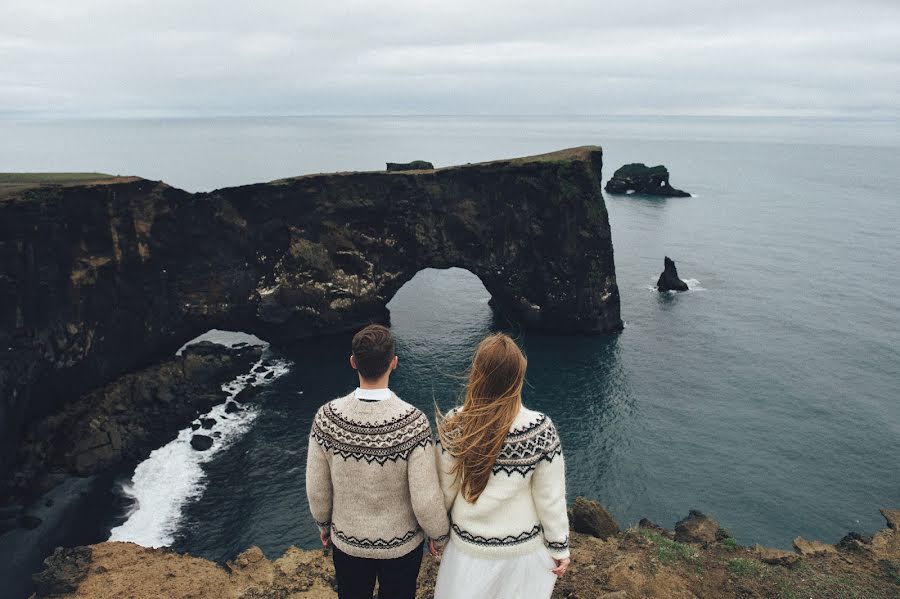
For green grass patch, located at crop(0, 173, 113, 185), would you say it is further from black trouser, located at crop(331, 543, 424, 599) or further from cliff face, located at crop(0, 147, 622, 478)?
black trouser, located at crop(331, 543, 424, 599)

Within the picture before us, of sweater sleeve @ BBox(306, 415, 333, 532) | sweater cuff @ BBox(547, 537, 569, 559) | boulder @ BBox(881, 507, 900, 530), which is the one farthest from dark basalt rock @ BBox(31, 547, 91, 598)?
boulder @ BBox(881, 507, 900, 530)

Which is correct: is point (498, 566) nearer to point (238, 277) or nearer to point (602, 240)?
point (238, 277)

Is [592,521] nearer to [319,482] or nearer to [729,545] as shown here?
[729,545]

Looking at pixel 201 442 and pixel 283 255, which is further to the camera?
pixel 283 255

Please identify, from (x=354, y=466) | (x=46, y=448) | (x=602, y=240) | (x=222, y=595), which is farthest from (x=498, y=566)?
(x=602, y=240)

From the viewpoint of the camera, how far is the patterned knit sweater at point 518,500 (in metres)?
4.93

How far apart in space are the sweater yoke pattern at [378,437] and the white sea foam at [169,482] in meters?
23.0

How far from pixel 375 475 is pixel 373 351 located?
111 cm

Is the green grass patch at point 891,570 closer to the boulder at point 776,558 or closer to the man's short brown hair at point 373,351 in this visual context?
the boulder at point 776,558

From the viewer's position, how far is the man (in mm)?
5035

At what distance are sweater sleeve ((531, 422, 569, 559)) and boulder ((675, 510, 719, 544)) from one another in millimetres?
16613

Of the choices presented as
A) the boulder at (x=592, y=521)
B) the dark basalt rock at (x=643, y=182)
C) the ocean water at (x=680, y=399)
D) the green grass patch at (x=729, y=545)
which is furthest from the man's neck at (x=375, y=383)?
the dark basalt rock at (x=643, y=182)

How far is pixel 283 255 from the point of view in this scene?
144 feet

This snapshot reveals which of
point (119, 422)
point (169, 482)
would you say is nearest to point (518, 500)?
point (169, 482)
